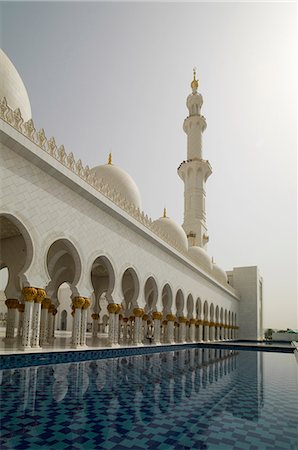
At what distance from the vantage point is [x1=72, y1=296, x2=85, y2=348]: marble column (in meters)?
9.53

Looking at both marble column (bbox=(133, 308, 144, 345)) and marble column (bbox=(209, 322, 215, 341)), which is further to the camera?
marble column (bbox=(209, 322, 215, 341))

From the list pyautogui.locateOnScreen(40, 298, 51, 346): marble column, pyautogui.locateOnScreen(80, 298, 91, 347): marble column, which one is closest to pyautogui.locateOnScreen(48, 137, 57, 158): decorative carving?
pyautogui.locateOnScreen(80, 298, 91, 347): marble column

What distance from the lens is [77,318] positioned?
9.69 metres

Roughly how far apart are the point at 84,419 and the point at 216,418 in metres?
1.50

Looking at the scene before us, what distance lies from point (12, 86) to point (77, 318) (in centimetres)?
610

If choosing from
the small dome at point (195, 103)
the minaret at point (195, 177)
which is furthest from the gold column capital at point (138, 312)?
the small dome at point (195, 103)

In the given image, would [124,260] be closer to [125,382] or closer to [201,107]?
[125,382]

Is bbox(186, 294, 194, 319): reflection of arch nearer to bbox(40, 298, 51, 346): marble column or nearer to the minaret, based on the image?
the minaret

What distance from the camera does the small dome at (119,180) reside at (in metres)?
14.0

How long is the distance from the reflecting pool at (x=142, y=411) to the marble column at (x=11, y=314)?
141 inches

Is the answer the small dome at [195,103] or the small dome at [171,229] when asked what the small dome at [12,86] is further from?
the small dome at [195,103]

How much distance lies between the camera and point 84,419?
13.1 ft

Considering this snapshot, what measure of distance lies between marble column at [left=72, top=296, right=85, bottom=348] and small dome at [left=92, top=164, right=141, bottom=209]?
5387 millimetres

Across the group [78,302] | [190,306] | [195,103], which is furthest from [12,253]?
[195,103]
